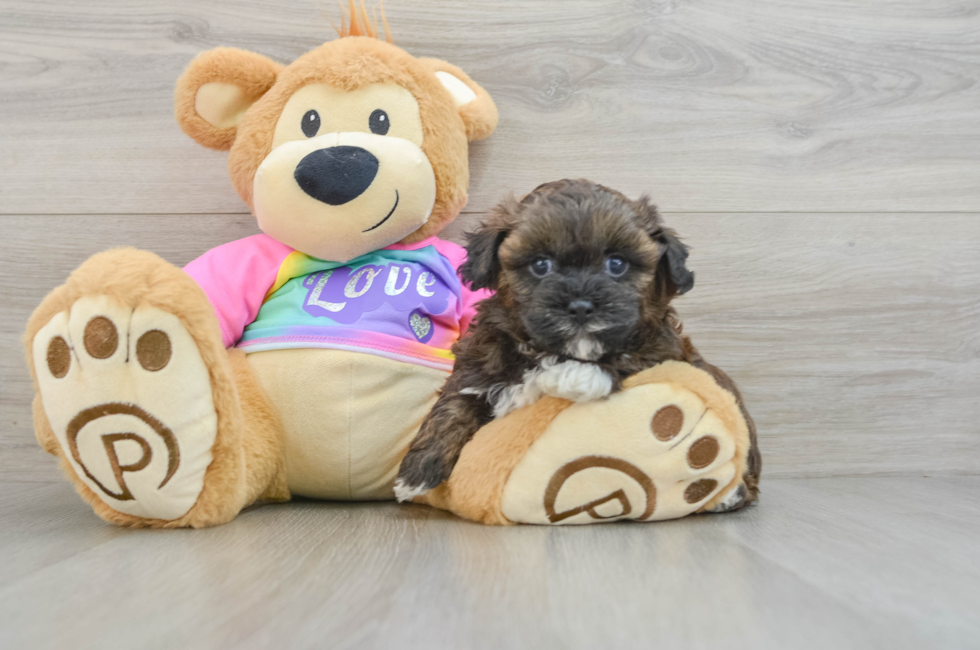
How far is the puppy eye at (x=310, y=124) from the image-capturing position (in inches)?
48.7

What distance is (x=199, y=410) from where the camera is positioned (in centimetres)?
99

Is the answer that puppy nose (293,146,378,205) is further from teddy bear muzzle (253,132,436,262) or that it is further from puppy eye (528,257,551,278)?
puppy eye (528,257,551,278)

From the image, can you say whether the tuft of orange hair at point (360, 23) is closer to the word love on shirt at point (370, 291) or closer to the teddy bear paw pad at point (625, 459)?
the word love on shirt at point (370, 291)

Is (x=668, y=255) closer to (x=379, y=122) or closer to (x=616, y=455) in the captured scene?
(x=616, y=455)

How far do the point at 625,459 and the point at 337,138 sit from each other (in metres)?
0.73

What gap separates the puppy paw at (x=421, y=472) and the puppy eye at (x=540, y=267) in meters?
0.33

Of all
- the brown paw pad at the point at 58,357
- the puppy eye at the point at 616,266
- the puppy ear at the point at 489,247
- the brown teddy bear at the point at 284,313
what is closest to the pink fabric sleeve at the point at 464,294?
the brown teddy bear at the point at 284,313

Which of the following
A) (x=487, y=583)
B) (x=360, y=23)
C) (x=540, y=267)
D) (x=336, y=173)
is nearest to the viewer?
(x=487, y=583)

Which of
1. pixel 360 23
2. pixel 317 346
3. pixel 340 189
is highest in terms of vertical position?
pixel 360 23

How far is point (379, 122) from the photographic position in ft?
4.07

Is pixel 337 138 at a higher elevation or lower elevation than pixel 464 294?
higher

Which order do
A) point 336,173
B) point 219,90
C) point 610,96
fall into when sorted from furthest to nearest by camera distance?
1. point 610,96
2. point 219,90
3. point 336,173

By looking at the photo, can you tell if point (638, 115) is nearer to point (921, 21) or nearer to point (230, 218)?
point (921, 21)

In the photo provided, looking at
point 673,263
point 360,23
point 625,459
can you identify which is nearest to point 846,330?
point 673,263
